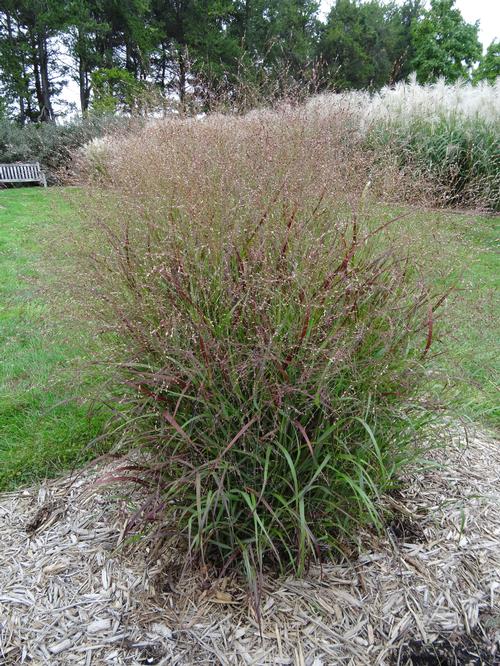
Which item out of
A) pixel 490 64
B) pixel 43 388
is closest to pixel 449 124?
pixel 43 388

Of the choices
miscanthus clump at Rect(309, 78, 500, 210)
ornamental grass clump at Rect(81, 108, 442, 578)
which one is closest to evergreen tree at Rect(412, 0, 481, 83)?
miscanthus clump at Rect(309, 78, 500, 210)

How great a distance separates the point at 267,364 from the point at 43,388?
159 cm

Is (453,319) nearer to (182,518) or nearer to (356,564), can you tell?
(356,564)

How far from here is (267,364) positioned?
1.45m

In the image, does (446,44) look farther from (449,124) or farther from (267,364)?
(267,364)

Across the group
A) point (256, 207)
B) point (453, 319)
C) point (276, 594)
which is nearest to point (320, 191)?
point (256, 207)

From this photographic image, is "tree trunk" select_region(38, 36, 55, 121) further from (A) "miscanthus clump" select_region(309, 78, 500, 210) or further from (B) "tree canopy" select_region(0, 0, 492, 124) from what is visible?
(A) "miscanthus clump" select_region(309, 78, 500, 210)

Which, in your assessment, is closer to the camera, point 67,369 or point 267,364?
point 267,364

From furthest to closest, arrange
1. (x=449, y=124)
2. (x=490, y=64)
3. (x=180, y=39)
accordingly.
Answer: (x=180, y=39), (x=490, y=64), (x=449, y=124)

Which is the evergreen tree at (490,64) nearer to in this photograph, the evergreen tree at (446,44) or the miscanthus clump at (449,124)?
the evergreen tree at (446,44)

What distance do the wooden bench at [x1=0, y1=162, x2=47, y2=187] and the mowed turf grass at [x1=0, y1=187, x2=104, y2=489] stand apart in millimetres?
9363

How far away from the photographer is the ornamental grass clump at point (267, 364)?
1.44 meters

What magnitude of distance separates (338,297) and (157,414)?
67 centimetres

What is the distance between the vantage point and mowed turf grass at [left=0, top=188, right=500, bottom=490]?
1.83 meters
